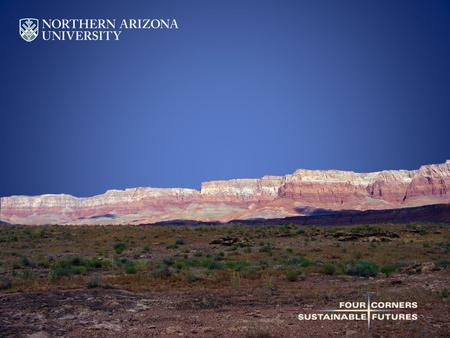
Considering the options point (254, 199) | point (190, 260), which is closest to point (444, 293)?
point (190, 260)

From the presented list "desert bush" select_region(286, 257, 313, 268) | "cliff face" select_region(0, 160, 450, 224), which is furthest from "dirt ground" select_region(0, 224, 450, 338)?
"cliff face" select_region(0, 160, 450, 224)

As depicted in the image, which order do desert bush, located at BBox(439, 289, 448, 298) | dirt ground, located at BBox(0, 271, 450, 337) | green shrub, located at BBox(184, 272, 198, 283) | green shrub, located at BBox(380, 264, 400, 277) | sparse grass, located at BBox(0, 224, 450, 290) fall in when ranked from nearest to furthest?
dirt ground, located at BBox(0, 271, 450, 337) → desert bush, located at BBox(439, 289, 448, 298) → green shrub, located at BBox(184, 272, 198, 283) → sparse grass, located at BBox(0, 224, 450, 290) → green shrub, located at BBox(380, 264, 400, 277)

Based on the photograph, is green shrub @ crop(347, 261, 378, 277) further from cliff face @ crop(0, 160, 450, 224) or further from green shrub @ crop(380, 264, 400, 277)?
cliff face @ crop(0, 160, 450, 224)

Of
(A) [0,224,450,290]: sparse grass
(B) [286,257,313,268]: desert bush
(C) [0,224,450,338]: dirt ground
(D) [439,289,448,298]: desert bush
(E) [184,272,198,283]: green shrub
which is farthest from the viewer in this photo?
(B) [286,257,313,268]: desert bush

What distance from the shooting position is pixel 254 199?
568ft

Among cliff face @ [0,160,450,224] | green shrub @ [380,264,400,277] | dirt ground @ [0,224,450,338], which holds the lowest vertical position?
green shrub @ [380,264,400,277]

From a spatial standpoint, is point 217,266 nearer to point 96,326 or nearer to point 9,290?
point 9,290

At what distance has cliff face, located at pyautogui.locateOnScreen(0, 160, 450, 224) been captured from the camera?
142 m

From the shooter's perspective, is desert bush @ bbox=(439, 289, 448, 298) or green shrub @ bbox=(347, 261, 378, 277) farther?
green shrub @ bbox=(347, 261, 378, 277)

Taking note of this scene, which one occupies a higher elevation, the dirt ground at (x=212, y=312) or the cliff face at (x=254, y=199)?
the cliff face at (x=254, y=199)

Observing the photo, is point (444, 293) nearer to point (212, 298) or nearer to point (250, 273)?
point (212, 298)

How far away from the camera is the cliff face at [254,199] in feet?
467

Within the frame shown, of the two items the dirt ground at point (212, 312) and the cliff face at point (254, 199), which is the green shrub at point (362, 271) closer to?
the dirt ground at point (212, 312)

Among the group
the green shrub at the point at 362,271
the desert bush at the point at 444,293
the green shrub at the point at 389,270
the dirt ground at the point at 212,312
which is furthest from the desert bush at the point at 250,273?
the desert bush at the point at 444,293
